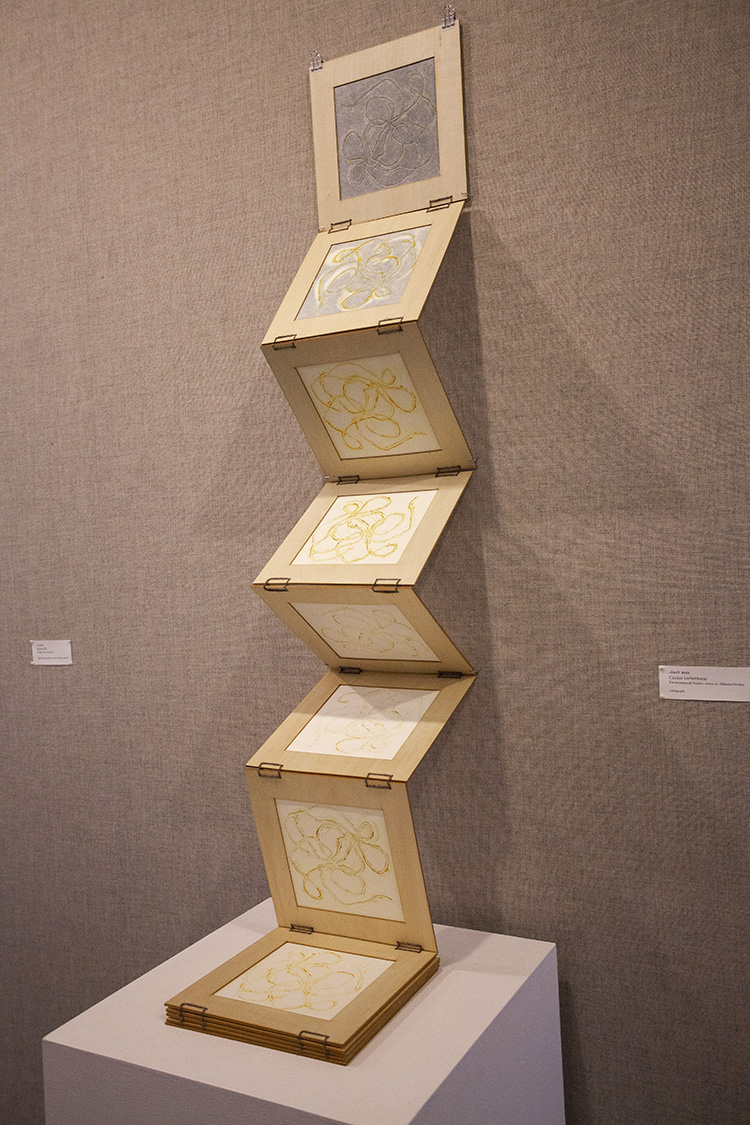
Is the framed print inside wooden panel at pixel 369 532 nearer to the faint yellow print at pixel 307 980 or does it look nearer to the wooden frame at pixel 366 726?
the wooden frame at pixel 366 726

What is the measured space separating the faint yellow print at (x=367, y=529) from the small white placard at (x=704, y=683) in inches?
17.6

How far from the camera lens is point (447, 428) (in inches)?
54.9

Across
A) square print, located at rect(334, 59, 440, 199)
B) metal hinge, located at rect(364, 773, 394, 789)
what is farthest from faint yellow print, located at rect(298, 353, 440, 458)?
metal hinge, located at rect(364, 773, 394, 789)

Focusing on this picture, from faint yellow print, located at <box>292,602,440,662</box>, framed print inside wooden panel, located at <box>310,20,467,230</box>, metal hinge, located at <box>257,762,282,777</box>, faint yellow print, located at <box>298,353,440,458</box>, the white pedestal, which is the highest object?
framed print inside wooden panel, located at <box>310,20,467,230</box>

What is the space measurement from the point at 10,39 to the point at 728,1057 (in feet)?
7.63

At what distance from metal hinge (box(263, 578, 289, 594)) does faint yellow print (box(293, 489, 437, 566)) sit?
0.04 m

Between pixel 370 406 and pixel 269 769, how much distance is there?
0.57 metres

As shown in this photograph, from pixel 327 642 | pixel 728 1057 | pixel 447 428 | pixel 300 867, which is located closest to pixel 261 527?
pixel 327 642

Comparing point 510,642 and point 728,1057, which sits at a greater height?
point 510,642

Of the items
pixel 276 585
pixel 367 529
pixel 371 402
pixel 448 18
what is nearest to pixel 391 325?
pixel 371 402

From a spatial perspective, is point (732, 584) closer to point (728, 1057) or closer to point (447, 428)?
point (447, 428)

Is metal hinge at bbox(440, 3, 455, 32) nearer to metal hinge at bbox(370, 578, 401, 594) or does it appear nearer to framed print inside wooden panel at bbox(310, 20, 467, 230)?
framed print inside wooden panel at bbox(310, 20, 467, 230)

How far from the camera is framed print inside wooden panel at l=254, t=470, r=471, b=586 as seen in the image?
129 centimetres

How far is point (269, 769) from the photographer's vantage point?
138 centimetres
